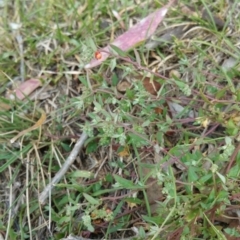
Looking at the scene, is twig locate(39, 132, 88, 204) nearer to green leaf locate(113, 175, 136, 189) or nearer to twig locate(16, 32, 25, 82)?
green leaf locate(113, 175, 136, 189)

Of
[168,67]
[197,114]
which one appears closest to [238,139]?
[197,114]

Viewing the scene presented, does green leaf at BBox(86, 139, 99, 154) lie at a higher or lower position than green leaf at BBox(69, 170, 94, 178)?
higher

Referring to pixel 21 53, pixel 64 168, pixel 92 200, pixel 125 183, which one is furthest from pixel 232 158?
pixel 21 53

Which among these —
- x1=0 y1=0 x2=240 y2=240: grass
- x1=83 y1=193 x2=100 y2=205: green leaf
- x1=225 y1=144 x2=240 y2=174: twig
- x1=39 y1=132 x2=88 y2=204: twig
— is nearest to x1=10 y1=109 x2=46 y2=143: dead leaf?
x1=0 y1=0 x2=240 y2=240: grass

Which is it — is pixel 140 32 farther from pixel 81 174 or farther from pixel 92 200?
pixel 92 200

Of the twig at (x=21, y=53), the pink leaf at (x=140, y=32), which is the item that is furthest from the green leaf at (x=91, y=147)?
the twig at (x=21, y=53)

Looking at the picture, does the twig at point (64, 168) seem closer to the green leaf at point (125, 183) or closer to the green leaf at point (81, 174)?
the green leaf at point (81, 174)

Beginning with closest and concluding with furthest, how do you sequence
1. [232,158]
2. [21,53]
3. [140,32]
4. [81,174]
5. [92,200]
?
[232,158], [92,200], [81,174], [140,32], [21,53]

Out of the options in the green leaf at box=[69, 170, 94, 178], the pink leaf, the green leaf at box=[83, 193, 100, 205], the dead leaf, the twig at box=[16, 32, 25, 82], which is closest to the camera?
the green leaf at box=[83, 193, 100, 205]
